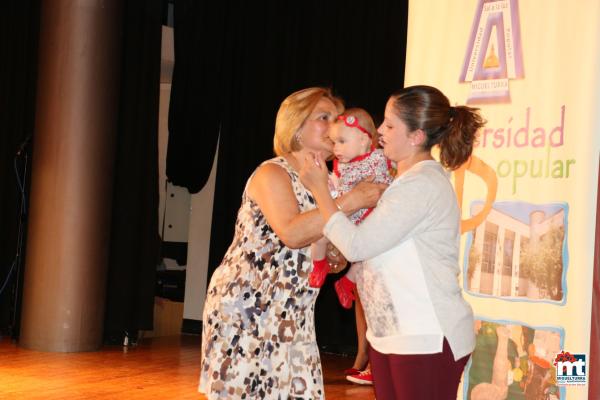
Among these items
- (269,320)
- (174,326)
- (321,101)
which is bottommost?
(174,326)

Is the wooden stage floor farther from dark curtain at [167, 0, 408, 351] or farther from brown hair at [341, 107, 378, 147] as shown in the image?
brown hair at [341, 107, 378, 147]

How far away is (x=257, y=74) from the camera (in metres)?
6.92

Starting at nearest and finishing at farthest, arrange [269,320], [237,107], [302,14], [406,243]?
[406,243], [269,320], [302,14], [237,107]

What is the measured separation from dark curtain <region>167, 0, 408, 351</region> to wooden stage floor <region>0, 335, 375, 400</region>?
1.00 m

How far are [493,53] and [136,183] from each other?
3.83 meters

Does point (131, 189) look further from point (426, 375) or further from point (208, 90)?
point (426, 375)

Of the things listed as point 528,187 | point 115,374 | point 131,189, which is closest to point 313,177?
point 528,187

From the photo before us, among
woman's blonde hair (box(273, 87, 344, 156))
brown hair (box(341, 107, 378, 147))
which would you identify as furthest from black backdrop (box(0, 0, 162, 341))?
woman's blonde hair (box(273, 87, 344, 156))

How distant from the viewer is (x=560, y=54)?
3658mm

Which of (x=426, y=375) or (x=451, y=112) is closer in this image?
(x=426, y=375)

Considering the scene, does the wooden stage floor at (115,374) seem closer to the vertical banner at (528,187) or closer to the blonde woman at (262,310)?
the vertical banner at (528,187)

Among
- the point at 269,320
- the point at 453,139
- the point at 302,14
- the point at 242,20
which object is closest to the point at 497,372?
the point at 269,320

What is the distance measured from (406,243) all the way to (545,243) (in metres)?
1.84

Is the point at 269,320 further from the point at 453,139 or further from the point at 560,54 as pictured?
the point at 560,54
